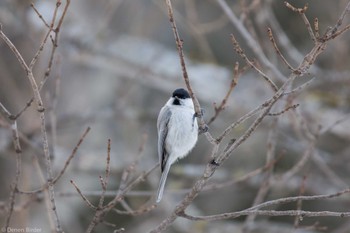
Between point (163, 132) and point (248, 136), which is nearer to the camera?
point (248, 136)

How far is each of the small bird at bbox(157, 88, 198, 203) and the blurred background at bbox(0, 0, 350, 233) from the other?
40 centimetres

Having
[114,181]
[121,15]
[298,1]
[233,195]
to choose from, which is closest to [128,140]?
[114,181]

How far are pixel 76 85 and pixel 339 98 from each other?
311 centimetres

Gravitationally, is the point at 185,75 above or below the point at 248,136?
above

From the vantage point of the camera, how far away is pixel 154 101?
668 cm

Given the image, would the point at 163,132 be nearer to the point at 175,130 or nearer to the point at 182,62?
the point at 175,130

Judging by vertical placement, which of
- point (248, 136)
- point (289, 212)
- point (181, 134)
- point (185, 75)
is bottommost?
point (289, 212)

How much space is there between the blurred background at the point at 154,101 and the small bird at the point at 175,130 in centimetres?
40

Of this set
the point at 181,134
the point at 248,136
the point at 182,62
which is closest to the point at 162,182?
the point at 181,134

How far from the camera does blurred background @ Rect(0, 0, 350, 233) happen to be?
148 inches

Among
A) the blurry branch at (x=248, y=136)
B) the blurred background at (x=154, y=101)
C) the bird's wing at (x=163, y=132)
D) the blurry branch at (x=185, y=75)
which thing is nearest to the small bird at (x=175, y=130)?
the bird's wing at (x=163, y=132)

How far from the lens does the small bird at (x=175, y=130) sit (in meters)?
2.49

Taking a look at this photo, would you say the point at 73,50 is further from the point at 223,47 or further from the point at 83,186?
the point at 223,47

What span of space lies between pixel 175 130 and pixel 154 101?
4175 mm
